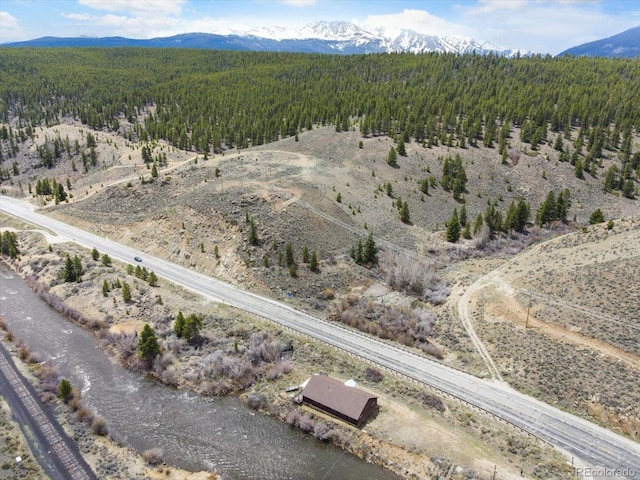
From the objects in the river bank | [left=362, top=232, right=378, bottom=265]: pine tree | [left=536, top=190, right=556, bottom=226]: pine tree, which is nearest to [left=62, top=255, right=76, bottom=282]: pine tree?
the river bank

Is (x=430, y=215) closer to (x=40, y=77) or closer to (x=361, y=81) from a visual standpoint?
(x=361, y=81)

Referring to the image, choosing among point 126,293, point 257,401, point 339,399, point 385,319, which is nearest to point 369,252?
point 385,319

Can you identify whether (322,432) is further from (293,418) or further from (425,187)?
(425,187)

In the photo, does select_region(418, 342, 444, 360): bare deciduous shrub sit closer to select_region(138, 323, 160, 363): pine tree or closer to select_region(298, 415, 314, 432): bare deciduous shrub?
select_region(298, 415, 314, 432): bare deciduous shrub

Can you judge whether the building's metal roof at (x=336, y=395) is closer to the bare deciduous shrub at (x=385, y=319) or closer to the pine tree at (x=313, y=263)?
the bare deciduous shrub at (x=385, y=319)

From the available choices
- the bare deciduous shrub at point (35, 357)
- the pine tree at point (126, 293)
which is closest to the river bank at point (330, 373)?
the pine tree at point (126, 293)

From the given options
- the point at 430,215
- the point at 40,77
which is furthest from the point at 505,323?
the point at 40,77

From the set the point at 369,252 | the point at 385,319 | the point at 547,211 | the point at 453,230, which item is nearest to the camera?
the point at 385,319
